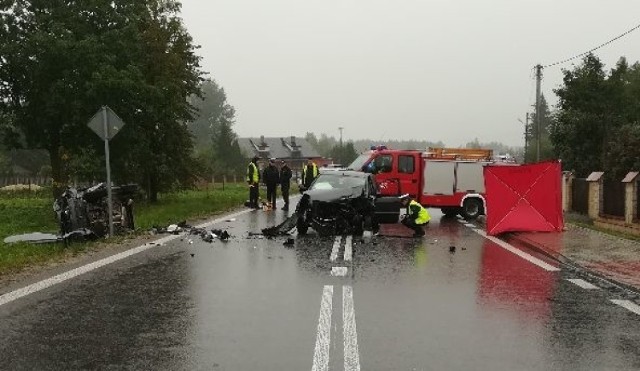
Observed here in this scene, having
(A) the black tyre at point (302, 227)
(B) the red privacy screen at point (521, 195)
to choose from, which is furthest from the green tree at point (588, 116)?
(A) the black tyre at point (302, 227)

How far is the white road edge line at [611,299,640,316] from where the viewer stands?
23.8 feet

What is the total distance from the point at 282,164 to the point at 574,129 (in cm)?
2650

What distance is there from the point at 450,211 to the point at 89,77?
14.6 metres

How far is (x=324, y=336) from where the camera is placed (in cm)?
593

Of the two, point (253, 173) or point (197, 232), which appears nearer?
point (197, 232)

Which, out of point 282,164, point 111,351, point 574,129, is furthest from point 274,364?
point 574,129

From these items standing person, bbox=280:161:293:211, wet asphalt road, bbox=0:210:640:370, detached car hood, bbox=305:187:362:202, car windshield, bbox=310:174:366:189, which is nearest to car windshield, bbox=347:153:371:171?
standing person, bbox=280:161:293:211

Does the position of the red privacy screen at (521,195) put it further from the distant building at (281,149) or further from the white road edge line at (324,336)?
the distant building at (281,149)

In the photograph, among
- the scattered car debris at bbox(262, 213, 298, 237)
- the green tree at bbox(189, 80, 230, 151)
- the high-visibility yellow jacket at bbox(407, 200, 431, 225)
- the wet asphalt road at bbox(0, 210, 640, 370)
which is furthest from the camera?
the green tree at bbox(189, 80, 230, 151)

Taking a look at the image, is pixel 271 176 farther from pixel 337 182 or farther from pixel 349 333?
pixel 349 333

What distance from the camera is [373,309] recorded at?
23.3 ft

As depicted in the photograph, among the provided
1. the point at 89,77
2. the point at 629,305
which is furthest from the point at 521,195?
the point at 89,77

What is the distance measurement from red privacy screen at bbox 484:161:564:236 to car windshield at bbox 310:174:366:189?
3.22m

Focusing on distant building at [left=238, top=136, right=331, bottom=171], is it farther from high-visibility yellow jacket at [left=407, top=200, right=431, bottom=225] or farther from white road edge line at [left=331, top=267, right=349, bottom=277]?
white road edge line at [left=331, top=267, right=349, bottom=277]
